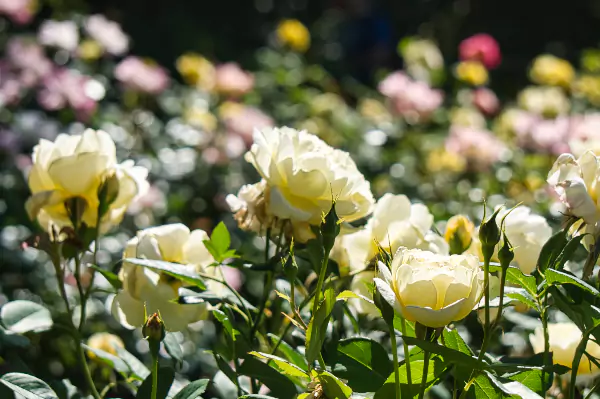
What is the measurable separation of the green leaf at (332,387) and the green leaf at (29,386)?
0.88ft

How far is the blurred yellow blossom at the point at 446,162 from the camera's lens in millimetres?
2371

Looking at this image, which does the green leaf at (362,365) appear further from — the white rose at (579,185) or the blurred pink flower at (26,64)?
the blurred pink flower at (26,64)

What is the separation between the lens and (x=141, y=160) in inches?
96.6

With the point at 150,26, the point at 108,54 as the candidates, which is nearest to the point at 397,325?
the point at 108,54

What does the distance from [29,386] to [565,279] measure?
457 millimetres

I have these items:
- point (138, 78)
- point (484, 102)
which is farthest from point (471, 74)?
point (138, 78)

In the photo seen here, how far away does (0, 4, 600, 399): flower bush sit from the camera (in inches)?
25.0

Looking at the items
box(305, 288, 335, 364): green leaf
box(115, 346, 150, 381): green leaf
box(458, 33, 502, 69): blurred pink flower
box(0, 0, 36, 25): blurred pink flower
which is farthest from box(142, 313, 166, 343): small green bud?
box(458, 33, 502, 69): blurred pink flower

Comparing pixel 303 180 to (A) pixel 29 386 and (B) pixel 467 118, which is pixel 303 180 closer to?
(A) pixel 29 386

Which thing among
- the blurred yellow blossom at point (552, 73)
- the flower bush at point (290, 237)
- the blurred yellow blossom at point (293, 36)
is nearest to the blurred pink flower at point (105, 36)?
the flower bush at point (290, 237)

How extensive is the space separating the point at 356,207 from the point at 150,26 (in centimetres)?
564

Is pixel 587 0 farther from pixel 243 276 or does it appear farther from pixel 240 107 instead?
pixel 243 276

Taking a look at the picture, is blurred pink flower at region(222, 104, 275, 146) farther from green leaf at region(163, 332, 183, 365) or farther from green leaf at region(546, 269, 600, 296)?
green leaf at region(546, 269, 600, 296)

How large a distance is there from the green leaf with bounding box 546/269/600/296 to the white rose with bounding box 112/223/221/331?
13.3 inches
